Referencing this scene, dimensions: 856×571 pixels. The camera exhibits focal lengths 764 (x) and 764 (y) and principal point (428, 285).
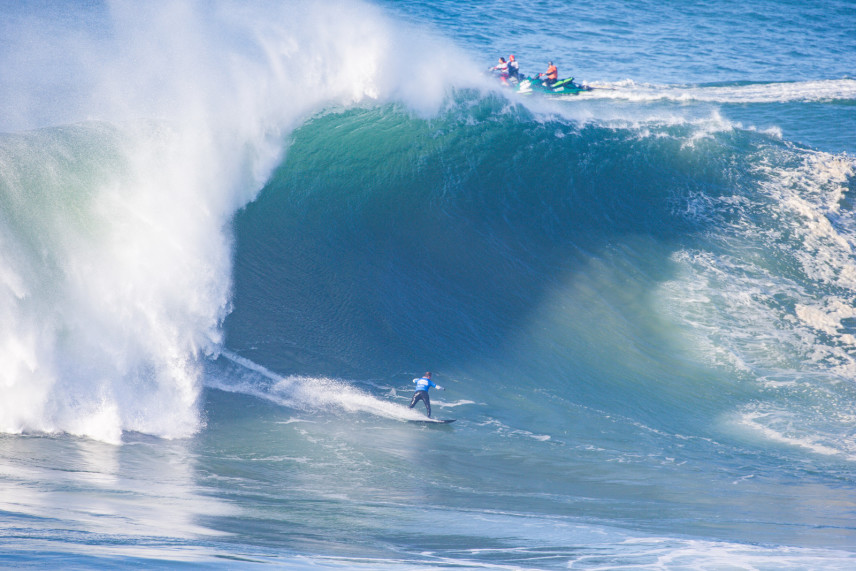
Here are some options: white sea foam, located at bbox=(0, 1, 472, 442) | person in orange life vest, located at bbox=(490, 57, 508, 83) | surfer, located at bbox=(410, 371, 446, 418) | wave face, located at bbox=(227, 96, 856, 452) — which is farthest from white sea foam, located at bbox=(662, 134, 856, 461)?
person in orange life vest, located at bbox=(490, 57, 508, 83)

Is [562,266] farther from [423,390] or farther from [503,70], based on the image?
[503,70]

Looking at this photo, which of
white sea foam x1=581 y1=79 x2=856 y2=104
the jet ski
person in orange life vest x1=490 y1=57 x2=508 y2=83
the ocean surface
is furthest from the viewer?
person in orange life vest x1=490 y1=57 x2=508 y2=83

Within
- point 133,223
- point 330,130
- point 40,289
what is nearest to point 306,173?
point 330,130

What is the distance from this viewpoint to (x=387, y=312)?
11.9 meters

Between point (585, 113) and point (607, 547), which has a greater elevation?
point (585, 113)

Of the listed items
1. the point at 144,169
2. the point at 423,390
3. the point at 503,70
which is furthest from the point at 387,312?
the point at 503,70

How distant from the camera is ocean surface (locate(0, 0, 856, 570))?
716cm

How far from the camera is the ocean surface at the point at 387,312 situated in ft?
23.5

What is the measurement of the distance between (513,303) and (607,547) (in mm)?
6162

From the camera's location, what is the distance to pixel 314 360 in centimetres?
1087

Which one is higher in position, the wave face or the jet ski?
the jet ski

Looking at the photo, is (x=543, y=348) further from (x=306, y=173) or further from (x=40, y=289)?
(x=40, y=289)

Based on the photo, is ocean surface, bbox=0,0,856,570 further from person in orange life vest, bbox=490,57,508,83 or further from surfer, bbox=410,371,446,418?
person in orange life vest, bbox=490,57,508,83

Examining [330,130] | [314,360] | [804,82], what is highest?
[804,82]
